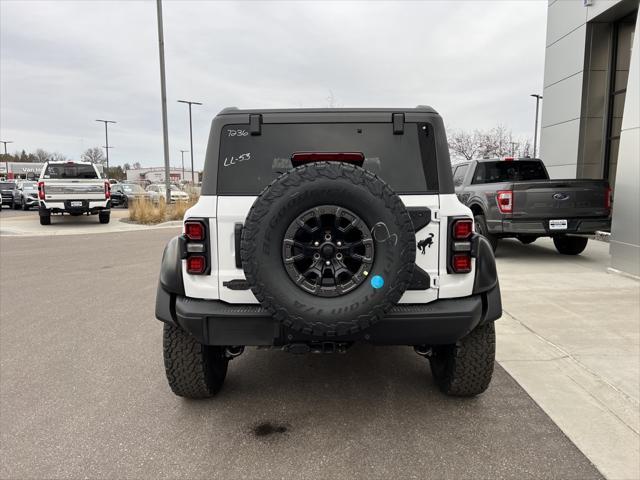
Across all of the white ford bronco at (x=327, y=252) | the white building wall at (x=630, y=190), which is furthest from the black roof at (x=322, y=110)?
the white building wall at (x=630, y=190)

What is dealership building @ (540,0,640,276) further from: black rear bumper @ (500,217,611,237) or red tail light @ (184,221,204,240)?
red tail light @ (184,221,204,240)

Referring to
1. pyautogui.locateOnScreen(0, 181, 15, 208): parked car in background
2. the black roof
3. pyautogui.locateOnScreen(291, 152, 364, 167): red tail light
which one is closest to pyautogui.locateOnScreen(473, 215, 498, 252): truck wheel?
the black roof

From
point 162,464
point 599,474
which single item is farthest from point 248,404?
point 599,474

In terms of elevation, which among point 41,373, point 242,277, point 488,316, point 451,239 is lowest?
point 41,373

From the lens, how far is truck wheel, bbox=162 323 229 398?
304 cm

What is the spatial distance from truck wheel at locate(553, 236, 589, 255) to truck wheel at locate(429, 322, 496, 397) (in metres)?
7.38

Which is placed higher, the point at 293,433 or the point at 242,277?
the point at 242,277

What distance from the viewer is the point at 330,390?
343cm

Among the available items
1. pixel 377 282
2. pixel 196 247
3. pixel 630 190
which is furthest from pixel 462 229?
pixel 630 190

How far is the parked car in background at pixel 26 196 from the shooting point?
2592 centimetres

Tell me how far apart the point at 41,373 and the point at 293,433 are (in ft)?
7.50

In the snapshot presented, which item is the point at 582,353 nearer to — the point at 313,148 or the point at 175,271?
the point at 313,148

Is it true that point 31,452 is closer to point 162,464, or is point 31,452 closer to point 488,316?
point 162,464

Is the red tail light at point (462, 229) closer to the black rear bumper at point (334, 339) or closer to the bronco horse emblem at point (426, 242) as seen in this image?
the bronco horse emblem at point (426, 242)
